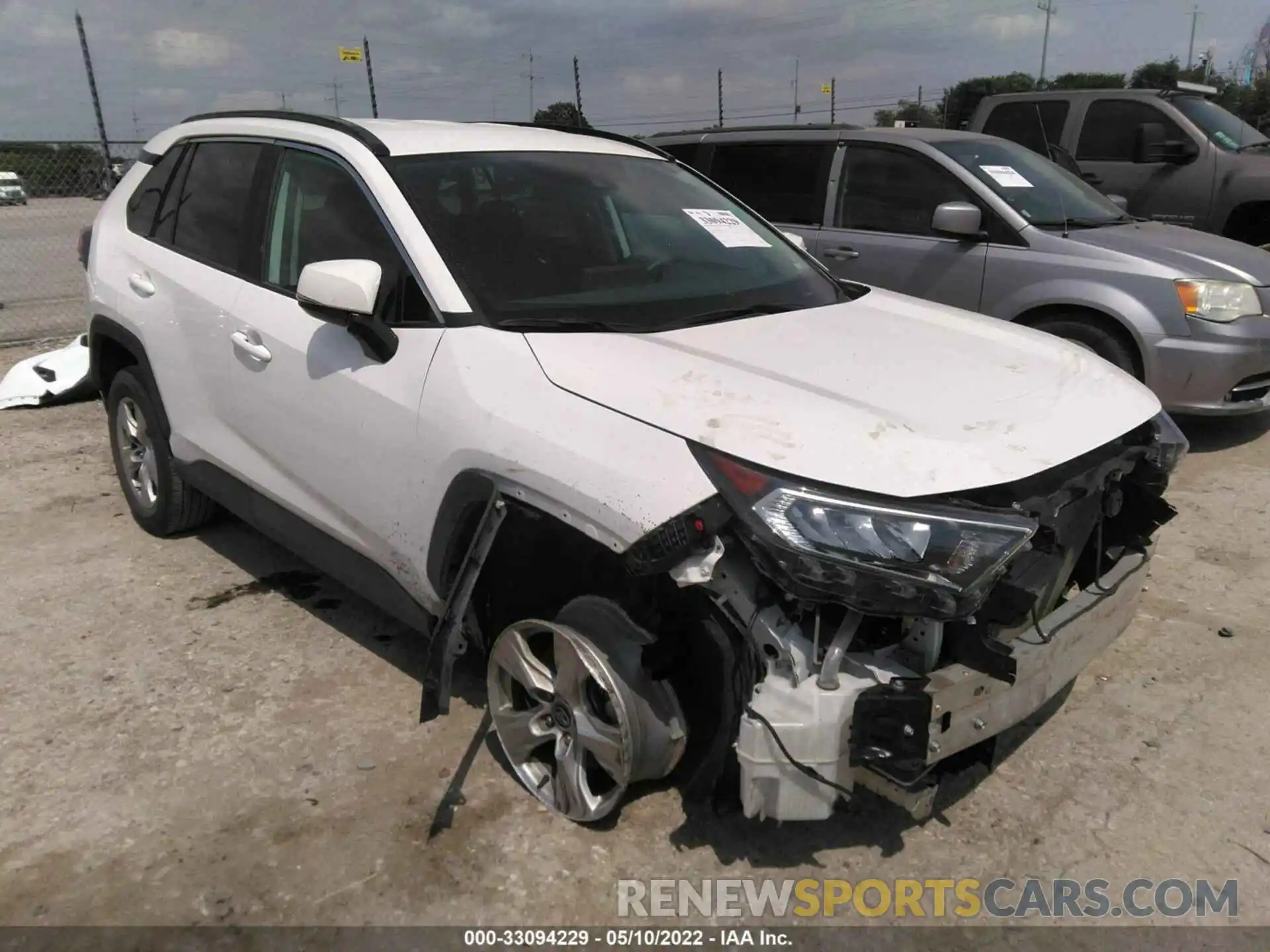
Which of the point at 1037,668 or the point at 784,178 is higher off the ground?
the point at 784,178

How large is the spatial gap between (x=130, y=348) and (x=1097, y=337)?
16.0 ft

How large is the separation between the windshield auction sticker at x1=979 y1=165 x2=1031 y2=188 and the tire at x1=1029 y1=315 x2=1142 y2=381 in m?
0.92

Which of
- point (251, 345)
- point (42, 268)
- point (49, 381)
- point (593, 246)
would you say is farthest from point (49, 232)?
point (593, 246)

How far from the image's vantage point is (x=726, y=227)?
12.1 ft

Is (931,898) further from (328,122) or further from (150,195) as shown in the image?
(150,195)

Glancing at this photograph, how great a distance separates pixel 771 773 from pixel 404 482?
131 centimetres

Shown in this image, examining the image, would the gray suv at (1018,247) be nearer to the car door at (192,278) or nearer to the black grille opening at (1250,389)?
the black grille opening at (1250,389)

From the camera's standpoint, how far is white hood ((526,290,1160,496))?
2.20 metres

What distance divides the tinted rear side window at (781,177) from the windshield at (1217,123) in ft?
13.5

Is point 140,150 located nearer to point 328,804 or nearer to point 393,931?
point 328,804

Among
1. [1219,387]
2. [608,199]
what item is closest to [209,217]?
[608,199]

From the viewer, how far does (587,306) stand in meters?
2.92

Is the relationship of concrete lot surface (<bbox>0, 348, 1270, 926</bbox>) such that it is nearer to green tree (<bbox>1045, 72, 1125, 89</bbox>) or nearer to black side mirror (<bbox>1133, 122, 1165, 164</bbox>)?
black side mirror (<bbox>1133, 122, 1165, 164</bbox>)

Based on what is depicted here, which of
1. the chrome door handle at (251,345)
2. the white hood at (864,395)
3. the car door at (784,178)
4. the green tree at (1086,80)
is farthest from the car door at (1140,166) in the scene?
the green tree at (1086,80)
